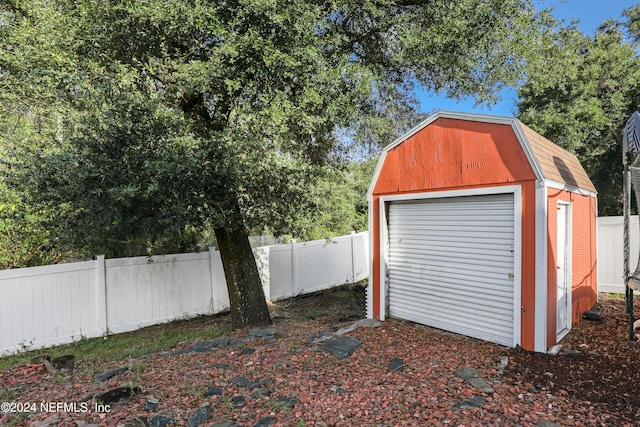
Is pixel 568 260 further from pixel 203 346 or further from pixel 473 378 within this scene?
pixel 203 346

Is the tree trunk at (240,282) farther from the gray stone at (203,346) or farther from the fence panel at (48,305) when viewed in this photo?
the fence panel at (48,305)

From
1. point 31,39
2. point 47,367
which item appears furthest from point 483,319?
point 31,39

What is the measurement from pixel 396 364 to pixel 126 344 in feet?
13.2

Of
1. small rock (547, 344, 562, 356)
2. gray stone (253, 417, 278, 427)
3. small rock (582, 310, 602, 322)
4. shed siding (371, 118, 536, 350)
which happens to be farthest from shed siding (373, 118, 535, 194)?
gray stone (253, 417, 278, 427)

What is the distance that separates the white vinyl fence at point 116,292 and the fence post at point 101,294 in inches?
0.5

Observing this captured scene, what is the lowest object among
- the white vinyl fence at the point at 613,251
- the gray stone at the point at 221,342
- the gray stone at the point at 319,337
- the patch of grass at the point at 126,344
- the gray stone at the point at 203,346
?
the patch of grass at the point at 126,344

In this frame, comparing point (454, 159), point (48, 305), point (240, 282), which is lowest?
point (48, 305)

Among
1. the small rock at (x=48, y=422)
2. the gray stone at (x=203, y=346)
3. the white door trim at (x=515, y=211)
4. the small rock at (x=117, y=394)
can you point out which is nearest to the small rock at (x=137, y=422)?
the small rock at (x=117, y=394)

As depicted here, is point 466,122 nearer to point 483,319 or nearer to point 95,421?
point 483,319

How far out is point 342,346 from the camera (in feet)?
14.5

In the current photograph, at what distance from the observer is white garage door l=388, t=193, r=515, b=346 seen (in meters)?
4.48

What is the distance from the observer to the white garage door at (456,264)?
4477mm

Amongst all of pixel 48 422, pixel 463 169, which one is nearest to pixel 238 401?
pixel 48 422

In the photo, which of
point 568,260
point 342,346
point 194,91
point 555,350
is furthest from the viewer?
point 568,260
